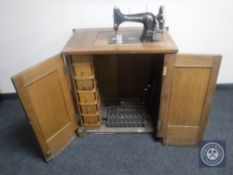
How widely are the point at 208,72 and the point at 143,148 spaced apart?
79 cm

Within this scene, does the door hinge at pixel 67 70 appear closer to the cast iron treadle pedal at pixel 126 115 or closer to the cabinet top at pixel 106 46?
the cabinet top at pixel 106 46

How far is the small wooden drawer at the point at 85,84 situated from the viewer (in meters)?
1.47

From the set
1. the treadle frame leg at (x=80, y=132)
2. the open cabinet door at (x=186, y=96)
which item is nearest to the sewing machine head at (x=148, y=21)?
the open cabinet door at (x=186, y=96)

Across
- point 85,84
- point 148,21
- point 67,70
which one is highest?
point 148,21

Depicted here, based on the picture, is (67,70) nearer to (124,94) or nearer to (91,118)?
(91,118)

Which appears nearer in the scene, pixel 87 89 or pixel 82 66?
pixel 82 66

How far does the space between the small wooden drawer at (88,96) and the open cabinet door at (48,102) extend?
87 mm

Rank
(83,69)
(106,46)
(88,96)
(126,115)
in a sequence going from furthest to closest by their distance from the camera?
(126,115) → (88,96) → (83,69) → (106,46)

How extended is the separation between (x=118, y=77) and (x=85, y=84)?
0.51 m

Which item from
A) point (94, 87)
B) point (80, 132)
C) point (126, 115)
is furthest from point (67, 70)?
point (126, 115)

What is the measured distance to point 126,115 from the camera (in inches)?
73.0

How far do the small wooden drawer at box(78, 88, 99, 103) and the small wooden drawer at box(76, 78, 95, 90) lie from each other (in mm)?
33

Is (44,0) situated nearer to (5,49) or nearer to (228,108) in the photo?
(5,49)

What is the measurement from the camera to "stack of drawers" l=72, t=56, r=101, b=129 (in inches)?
55.0
